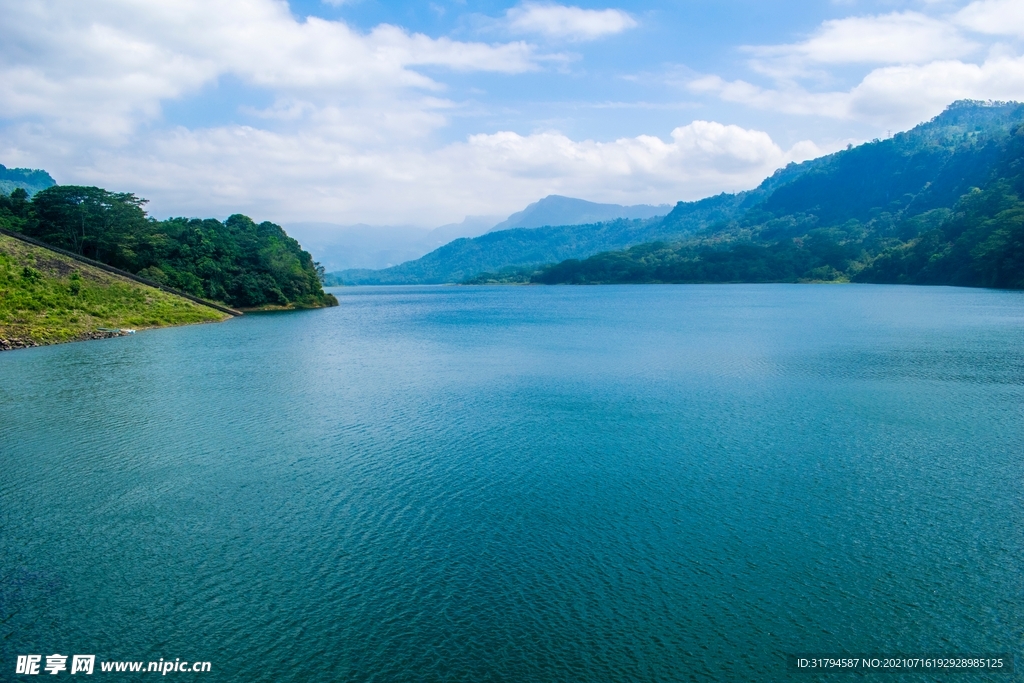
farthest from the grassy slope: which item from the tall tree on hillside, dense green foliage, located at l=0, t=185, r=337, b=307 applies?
the tall tree on hillside

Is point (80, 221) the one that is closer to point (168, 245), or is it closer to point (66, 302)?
point (168, 245)

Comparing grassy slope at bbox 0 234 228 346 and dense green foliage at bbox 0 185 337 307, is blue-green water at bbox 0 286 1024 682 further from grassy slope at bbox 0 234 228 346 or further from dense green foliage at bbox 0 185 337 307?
dense green foliage at bbox 0 185 337 307

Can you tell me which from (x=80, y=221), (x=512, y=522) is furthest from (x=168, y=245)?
(x=512, y=522)

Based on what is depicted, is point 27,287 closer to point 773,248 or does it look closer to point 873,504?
point 873,504

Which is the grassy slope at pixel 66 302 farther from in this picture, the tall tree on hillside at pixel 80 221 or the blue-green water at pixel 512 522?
the blue-green water at pixel 512 522

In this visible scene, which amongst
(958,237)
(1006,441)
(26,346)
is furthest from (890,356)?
(958,237)
